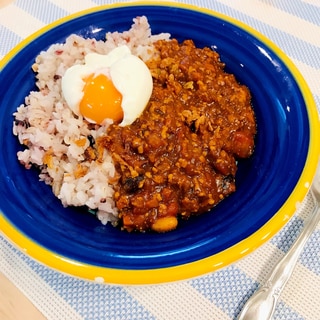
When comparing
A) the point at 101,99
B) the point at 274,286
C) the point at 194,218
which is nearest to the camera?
the point at 274,286

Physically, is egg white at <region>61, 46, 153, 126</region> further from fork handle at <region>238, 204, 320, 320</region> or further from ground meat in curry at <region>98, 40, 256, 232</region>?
fork handle at <region>238, 204, 320, 320</region>

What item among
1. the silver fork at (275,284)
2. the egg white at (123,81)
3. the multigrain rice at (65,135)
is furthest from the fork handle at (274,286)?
the egg white at (123,81)

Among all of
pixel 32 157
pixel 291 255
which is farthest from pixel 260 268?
pixel 32 157

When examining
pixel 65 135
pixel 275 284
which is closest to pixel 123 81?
pixel 65 135

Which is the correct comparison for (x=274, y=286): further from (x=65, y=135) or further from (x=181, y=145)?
(x=65, y=135)

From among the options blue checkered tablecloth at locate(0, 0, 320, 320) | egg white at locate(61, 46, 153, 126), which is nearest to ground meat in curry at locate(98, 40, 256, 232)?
egg white at locate(61, 46, 153, 126)

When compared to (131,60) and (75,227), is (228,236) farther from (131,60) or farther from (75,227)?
(131,60)
